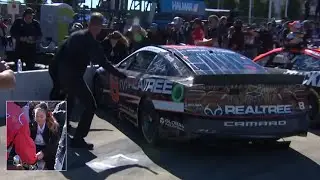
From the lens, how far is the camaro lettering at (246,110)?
6444mm

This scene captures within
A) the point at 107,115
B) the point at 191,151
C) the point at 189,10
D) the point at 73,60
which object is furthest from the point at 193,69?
the point at 189,10

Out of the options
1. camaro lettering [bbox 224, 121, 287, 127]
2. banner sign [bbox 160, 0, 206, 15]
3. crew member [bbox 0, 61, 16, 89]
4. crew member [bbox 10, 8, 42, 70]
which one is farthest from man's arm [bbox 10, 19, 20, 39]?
banner sign [bbox 160, 0, 206, 15]

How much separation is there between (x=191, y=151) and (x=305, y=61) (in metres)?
3.22

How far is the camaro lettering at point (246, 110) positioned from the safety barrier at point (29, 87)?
418 cm

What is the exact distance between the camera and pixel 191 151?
7.15 m

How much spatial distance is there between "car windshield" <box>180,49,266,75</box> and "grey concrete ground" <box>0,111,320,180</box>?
Result: 43.5 inches

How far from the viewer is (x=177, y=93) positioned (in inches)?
260

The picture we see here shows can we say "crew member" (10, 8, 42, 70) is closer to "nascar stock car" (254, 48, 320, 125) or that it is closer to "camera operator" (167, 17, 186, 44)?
"camera operator" (167, 17, 186, 44)

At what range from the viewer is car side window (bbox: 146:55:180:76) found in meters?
7.12

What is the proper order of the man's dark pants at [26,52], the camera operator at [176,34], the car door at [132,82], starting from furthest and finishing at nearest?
1. the camera operator at [176,34]
2. the man's dark pants at [26,52]
3. the car door at [132,82]

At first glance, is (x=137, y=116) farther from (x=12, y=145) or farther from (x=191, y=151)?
(x=12, y=145)

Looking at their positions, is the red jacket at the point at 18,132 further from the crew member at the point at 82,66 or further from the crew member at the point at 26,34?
the crew member at the point at 26,34

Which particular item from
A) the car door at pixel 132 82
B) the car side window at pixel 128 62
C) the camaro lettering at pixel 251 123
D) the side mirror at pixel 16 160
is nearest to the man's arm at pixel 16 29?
the car side window at pixel 128 62

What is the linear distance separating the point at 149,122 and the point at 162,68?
0.79 m
